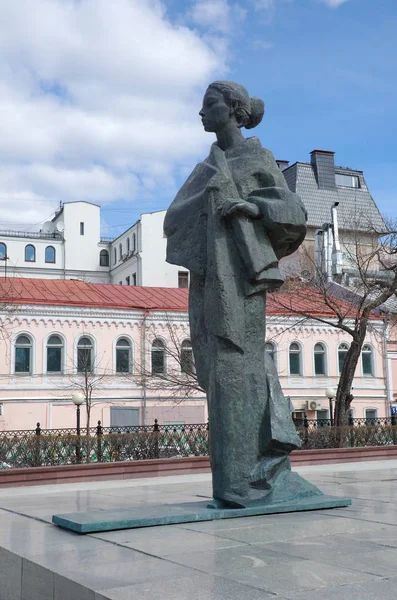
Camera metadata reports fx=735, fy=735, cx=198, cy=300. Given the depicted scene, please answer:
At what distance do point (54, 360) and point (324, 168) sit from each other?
2778cm

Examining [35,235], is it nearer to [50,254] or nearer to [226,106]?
[50,254]

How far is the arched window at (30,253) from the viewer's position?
49.2 metres

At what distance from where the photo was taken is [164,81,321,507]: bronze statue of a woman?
547cm

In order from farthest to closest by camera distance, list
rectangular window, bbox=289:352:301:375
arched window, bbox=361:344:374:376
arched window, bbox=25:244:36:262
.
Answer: arched window, bbox=25:244:36:262
arched window, bbox=361:344:374:376
rectangular window, bbox=289:352:301:375

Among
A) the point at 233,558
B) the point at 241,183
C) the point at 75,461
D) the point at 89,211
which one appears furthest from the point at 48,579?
the point at 89,211

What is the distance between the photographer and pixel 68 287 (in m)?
29.6

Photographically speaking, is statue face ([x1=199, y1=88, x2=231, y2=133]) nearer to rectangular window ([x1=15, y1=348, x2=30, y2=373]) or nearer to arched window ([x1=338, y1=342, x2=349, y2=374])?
rectangular window ([x1=15, y1=348, x2=30, y2=373])

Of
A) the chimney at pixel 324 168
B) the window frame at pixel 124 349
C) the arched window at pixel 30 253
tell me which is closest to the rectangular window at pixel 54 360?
the window frame at pixel 124 349

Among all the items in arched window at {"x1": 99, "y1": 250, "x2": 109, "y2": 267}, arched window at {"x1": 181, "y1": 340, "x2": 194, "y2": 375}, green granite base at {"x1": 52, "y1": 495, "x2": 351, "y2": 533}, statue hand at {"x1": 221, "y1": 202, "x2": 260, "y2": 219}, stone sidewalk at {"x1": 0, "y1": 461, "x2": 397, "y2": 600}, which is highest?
arched window at {"x1": 99, "y1": 250, "x2": 109, "y2": 267}

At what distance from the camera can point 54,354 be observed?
2747cm

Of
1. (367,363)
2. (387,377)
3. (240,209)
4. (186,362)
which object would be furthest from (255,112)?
(387,377)

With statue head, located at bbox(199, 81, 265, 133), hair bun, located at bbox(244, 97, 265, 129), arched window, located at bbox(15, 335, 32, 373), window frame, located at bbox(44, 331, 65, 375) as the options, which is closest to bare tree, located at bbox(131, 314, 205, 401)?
window frame, located at bbox(44, 331, 65, 375)

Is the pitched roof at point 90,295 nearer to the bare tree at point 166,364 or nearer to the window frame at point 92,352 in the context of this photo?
the bare tree at point 166,364

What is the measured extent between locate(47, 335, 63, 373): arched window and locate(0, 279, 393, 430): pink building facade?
37 mm
